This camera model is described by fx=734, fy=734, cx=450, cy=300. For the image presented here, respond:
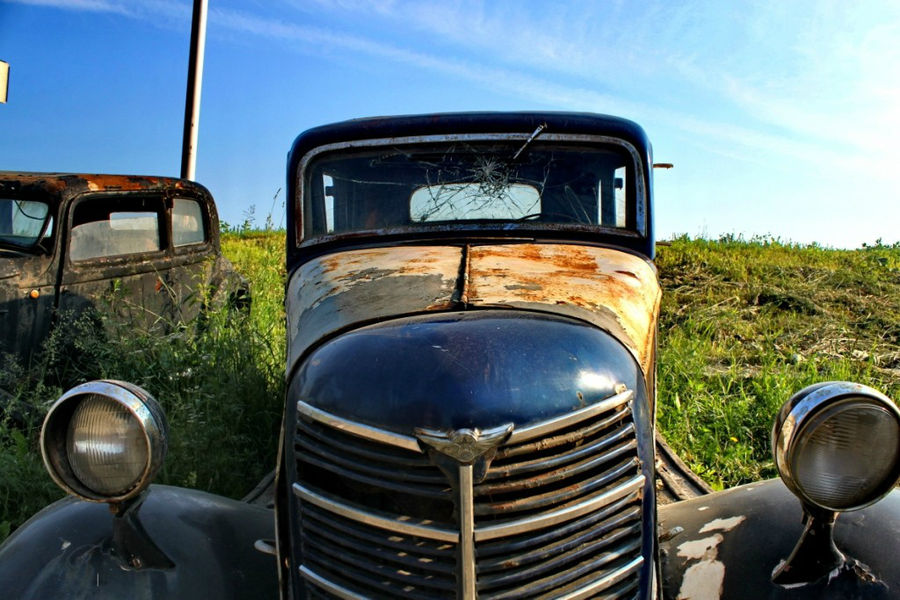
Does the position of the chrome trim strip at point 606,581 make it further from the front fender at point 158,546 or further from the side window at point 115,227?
the side window at point 115,227

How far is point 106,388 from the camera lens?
1.86 meters

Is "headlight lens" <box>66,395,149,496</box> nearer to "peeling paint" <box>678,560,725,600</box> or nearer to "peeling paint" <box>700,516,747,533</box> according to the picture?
"peeling paint" <box>678,560,725,600</box>

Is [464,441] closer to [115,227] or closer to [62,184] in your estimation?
[62,184]

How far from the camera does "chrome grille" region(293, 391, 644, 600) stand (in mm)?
1638

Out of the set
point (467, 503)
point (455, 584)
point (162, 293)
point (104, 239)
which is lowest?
point (455, 584)

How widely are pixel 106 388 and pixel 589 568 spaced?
1.27m

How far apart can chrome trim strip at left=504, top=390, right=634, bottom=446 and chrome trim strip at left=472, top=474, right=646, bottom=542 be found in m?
0.19

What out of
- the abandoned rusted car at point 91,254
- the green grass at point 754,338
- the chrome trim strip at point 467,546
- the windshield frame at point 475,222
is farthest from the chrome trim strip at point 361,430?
the abandoned rusted car at point 91,254

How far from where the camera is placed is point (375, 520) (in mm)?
1696

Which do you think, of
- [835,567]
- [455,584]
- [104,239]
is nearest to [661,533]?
[835,567]

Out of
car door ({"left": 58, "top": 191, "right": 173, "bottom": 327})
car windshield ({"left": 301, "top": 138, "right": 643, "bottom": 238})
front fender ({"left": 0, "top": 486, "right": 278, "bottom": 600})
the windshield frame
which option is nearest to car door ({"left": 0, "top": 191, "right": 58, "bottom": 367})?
car door ({"left": 58, "top": 191, "right": 173, "bottom": 327})

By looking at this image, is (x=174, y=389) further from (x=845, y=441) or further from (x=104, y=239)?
(x=845, y=441)

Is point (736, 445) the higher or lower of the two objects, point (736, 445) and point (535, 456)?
the lower

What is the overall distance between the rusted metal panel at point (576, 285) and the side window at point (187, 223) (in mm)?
5014
